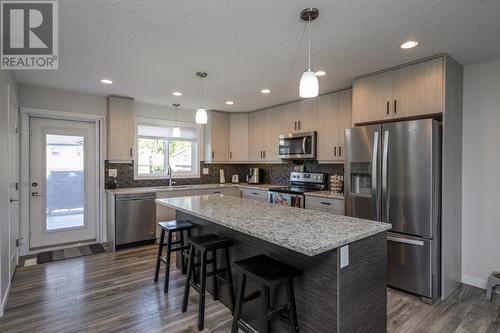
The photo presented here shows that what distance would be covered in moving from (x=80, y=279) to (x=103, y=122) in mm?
2516

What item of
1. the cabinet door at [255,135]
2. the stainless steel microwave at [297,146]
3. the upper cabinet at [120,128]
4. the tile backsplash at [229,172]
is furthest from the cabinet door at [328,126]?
the upper cabinet at [120,128]

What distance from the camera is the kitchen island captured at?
155cm

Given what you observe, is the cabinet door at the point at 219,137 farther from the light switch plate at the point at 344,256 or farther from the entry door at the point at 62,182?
the light switch plate at the point at 344,256

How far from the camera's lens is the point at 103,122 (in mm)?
4484

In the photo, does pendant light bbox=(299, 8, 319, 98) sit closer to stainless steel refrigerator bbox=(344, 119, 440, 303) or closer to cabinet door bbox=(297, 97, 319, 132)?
stainless steel refrigerator bbox=(344, 119, 440, 303)

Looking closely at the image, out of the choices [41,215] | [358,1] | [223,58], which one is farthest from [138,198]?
[358,1]

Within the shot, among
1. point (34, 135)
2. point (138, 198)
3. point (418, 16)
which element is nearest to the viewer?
point (418, 16)

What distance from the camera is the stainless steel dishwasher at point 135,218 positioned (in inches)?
163

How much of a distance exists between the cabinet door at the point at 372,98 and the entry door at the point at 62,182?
413 centimetres

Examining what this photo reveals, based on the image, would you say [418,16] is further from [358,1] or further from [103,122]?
[103,122]

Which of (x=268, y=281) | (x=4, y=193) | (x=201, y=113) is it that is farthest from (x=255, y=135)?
(x=268, y=281)

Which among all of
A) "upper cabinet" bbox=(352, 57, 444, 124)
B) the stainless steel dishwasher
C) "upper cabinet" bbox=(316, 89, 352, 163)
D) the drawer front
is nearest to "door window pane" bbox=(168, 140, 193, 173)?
the stainless steel dishwasher

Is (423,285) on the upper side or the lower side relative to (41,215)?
lower

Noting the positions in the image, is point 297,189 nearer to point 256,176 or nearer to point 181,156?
point 256,176
